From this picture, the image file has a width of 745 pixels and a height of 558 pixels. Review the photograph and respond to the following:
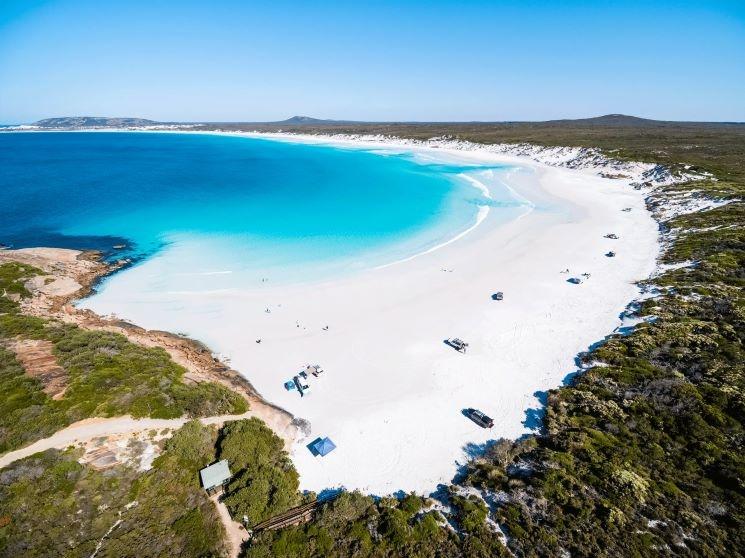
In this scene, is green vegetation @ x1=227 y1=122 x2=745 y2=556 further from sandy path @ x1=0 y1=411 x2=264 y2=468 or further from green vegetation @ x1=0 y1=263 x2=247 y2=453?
green vegetation @ x1=0 y1=263 x2=247 y2=453

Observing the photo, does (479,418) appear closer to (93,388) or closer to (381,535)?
(381,535)

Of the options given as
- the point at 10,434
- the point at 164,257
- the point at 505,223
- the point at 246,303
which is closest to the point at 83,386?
the point at 10,434

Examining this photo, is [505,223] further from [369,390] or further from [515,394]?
[369,390]

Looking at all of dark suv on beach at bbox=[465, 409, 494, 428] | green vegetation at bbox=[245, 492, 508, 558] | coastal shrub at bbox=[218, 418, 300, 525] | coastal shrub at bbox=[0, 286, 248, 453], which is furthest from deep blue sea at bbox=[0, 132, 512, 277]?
green vegetation at bbox=[245, 492, 508, 558]

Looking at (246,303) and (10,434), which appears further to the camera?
(246,303)

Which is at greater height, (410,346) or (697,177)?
(697,177)

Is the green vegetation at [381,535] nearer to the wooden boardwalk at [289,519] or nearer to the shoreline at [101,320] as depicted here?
the wooden boardwalk at [289,519]

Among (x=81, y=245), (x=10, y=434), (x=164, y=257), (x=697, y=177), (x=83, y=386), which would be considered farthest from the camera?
(x=697, y=177)

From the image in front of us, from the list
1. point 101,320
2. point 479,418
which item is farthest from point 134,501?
point 101,320
